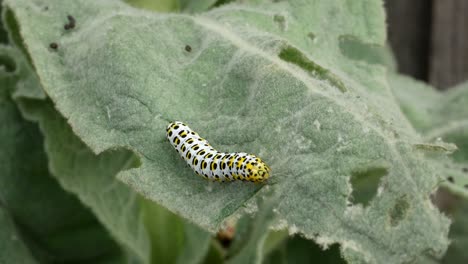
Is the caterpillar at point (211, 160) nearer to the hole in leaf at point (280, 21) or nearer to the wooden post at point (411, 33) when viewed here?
the hole in leaf at point (280, 21)

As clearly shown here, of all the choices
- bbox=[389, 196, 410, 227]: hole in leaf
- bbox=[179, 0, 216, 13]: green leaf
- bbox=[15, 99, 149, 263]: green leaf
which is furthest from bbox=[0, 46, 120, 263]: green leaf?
bbox=[389, 196, 410, 227]: hole in leaf

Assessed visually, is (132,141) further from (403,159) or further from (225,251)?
(225,251)

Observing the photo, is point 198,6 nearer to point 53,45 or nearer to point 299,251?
point 53,45

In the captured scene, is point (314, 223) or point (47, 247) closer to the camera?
point (314, 223)

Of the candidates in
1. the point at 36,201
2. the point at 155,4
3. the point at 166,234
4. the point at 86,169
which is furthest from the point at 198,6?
the point at 36,201

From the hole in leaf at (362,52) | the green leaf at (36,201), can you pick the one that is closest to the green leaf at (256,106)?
the hole in leaf at (362,52)

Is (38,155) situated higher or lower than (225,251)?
higher

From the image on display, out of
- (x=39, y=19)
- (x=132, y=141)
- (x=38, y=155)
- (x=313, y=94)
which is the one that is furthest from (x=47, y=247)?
(x=313, y=94)
